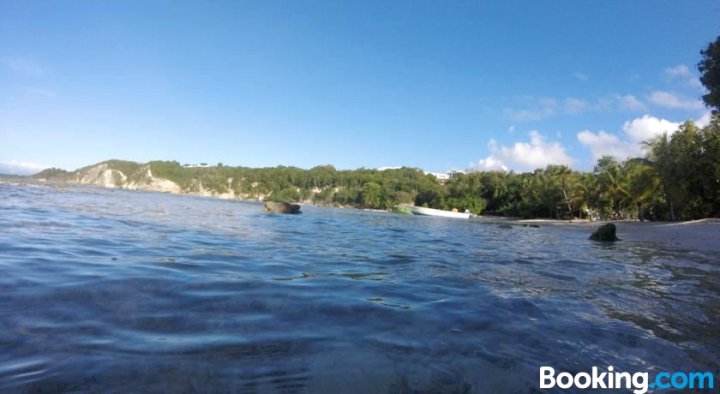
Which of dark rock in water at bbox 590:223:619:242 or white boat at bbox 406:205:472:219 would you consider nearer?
dark rock in water at bbox 590:223:619:242

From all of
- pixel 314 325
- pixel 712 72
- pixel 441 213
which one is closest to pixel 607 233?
pixel 712 72

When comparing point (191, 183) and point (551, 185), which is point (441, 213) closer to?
point (551, 185)

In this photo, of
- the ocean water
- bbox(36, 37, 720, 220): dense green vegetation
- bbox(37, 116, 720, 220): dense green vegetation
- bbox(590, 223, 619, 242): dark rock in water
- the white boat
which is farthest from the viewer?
the white boat

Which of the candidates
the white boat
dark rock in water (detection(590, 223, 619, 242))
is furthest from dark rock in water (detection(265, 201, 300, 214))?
the white boat

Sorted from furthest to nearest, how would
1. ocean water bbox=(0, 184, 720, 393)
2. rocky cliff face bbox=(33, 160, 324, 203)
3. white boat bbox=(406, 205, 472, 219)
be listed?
rocky cliff face bbox=(33, 160, 324, 203) < white boat bbox=(406, 205, 472, 219) < ocean water bbox=(0, 184, 720, 393)

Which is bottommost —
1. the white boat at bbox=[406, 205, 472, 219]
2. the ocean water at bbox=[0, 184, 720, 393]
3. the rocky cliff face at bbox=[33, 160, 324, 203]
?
the white boat at bbox=[406, 205, 472, 219]

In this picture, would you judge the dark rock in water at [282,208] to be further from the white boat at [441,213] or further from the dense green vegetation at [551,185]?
the white boat at [441,213]

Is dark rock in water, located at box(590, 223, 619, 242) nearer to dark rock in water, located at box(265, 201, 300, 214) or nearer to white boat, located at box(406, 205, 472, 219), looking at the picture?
dark rock in water, located at box(265, 201, 300, 214)

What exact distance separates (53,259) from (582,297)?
788cm

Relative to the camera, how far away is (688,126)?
→ 36.4 m

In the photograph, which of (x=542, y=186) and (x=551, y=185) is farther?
(x=542, y=186)

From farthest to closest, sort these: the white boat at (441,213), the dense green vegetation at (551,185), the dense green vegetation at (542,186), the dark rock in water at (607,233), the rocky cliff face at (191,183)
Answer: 1. the rocky cliff face at (191,183)
2. the white boat at (441,213)
3. the dense green vegetation at (542,186)
4. the dense green vegetation at (551,185)
5. the dark rock in water at (607,233)

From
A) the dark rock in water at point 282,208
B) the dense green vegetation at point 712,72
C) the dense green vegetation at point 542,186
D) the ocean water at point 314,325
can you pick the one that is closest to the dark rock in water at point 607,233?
the dense green vegetation at point 712,72

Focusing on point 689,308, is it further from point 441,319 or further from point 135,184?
point 135,184
